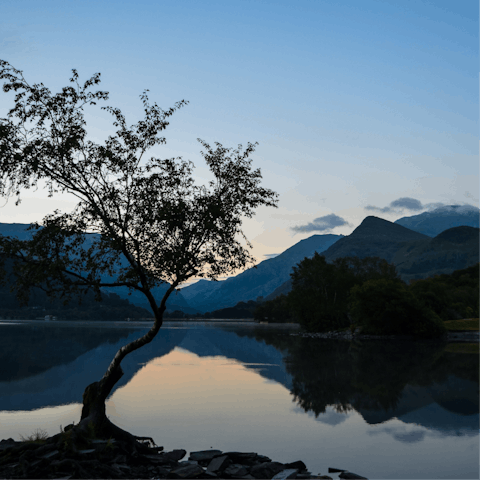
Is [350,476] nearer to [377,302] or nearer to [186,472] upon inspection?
[186,472]

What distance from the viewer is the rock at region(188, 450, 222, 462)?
12.9 metres

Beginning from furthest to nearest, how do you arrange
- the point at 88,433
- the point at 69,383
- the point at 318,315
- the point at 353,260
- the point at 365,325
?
the point at 353,260 < the point at 318,315 < the point at 365,325 < the point at 69,383 < the point at 88,433

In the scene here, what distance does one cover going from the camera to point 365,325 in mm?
91438

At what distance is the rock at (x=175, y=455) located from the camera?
13102 millimetres

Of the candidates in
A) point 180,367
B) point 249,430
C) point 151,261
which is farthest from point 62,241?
point 180,367

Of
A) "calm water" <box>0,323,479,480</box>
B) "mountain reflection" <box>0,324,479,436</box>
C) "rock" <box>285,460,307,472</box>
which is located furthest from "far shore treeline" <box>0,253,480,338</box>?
"rock" <box>285,460,307,472</box>

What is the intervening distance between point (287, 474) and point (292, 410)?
380 inches

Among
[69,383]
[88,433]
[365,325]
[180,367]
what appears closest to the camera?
[88,433]

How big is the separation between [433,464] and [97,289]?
11539mm

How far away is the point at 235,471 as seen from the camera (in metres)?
11.8

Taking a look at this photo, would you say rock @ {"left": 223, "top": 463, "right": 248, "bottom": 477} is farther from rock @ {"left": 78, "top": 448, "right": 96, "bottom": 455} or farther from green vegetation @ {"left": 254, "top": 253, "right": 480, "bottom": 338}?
green vegetation @ {"left": 254, "top": 253, "right": 480, "bottom": 338}

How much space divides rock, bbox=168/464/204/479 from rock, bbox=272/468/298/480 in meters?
1.86

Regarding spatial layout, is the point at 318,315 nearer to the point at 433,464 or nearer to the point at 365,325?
the point at 365,325

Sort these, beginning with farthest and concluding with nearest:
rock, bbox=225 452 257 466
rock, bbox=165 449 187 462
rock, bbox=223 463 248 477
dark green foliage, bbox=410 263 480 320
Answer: dark green foliage, bbox=410 263 480 320 < rock, bbox=165 449 187 462 < rock, bbox=225 452 257 466 < rock, bbox=223 463 248 477
